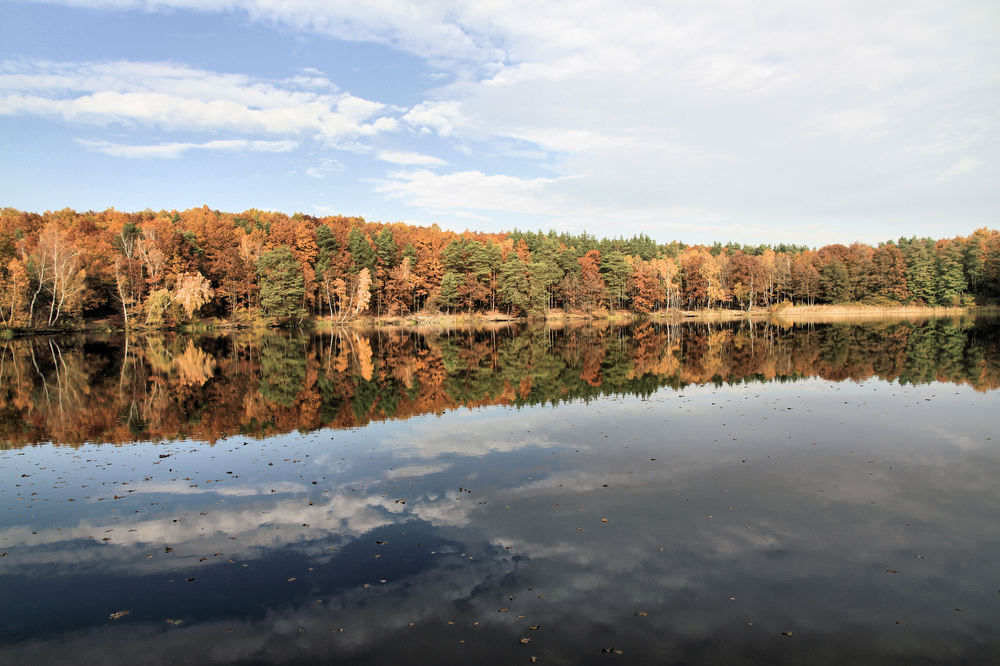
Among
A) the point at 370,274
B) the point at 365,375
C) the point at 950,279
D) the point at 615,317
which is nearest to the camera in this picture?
the point at 365,375

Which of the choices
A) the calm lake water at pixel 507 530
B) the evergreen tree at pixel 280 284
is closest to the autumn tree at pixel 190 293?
the evergreen tree at pixel 280 284

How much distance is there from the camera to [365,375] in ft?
96.8

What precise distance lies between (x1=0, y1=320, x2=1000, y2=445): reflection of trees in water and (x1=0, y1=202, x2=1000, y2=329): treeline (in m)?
23.7

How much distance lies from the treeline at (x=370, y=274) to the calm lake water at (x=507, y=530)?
183ft

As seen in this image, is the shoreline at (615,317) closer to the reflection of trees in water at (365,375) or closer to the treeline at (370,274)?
the treeline at (370,274)

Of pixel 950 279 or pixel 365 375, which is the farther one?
pixel 950 279

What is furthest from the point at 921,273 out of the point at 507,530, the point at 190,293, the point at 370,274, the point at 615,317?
the point at 507,530

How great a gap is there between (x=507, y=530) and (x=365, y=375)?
21.3 metres

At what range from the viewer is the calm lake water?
262 inches

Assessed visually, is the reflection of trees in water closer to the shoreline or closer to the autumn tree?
the autumn tree

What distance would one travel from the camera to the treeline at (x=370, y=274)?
7044cm

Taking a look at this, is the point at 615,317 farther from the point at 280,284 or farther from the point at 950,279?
the point at 950,279

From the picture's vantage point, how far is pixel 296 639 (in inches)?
264

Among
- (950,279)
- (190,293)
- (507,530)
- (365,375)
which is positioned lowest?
(507,530)
